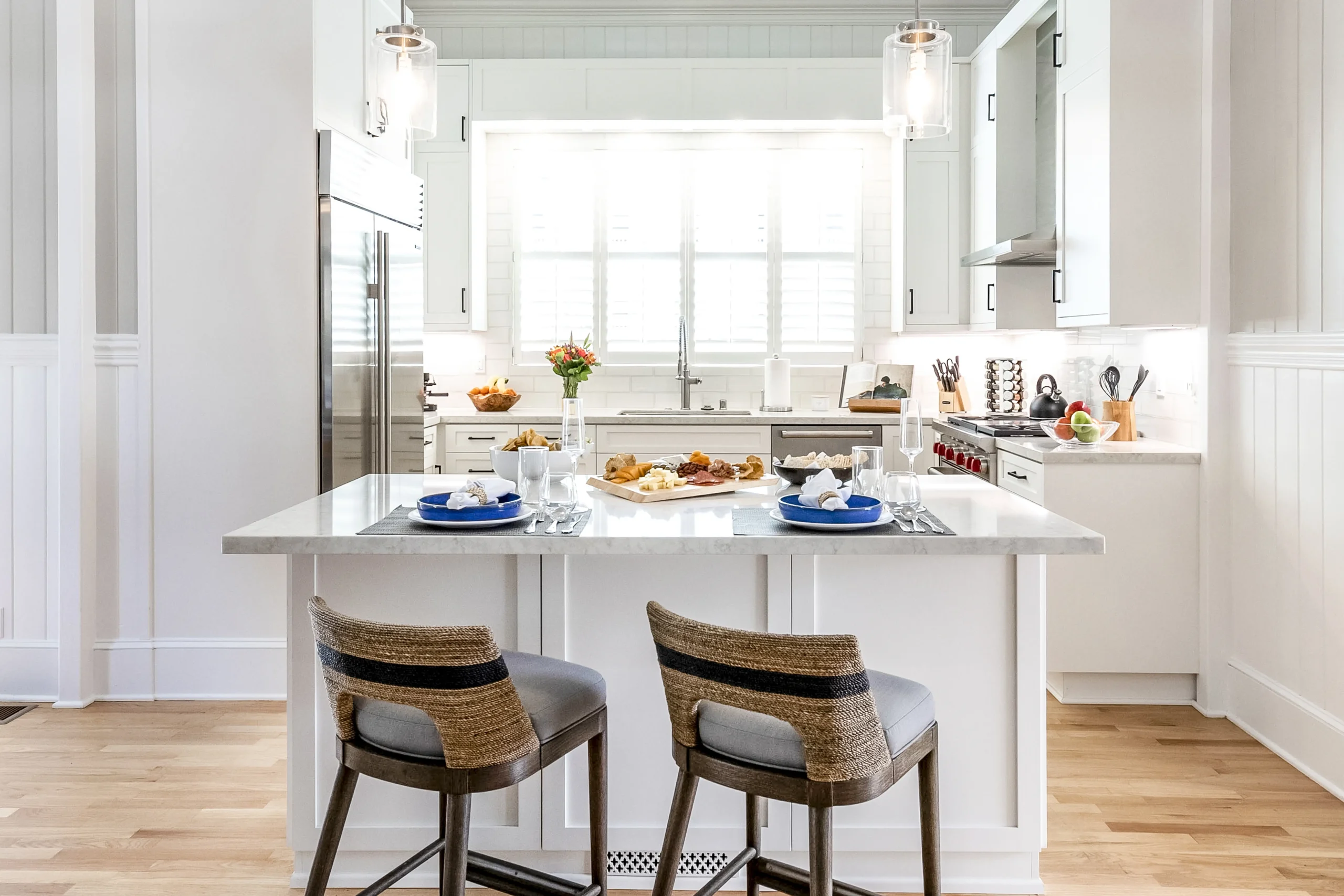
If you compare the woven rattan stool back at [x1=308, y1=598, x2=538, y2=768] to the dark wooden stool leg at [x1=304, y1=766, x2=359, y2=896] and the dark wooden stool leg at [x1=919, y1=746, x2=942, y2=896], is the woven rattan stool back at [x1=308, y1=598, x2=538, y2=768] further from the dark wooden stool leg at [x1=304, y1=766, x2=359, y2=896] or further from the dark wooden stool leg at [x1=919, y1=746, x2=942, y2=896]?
the dark wooden stool leg at [x1=919, y1=746, x2=942, y2=896]

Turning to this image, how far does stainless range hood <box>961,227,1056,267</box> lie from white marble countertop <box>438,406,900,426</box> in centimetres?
90

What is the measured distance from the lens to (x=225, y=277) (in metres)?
3.81

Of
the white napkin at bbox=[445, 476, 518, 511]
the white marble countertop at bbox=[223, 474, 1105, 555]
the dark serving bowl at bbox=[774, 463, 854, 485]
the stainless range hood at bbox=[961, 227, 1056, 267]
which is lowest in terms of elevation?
the white marble countertop at bbox=[223, 474, 1105, 555]

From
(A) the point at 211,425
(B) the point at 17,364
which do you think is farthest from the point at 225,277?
(B) the point at 17,364

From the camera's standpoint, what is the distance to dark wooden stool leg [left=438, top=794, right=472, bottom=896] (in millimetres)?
1796

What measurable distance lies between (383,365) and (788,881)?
9.09 ft

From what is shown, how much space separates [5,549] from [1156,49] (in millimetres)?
4616

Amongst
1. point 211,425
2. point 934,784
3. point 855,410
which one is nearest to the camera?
point 934,784

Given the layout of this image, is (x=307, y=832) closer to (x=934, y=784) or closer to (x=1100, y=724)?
(x=934, y=784)

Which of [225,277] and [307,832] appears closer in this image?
[307,832]

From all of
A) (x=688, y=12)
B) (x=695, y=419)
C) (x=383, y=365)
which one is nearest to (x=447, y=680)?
(x=383, y=365)

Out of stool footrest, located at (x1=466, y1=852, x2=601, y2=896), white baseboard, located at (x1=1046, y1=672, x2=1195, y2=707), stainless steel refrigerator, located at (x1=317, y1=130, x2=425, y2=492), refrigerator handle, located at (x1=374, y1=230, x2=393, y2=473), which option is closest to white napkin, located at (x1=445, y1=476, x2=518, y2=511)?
stool footrest, located at (x1=466, y1=852, x2=601, y2=896)

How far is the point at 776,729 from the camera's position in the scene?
178 centimetres

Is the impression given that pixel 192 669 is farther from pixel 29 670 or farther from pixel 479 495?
pixel 479 495
